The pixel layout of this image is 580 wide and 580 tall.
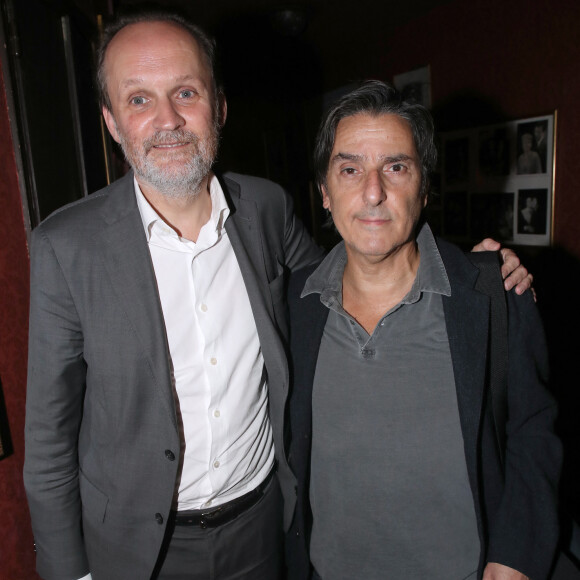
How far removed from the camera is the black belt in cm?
133

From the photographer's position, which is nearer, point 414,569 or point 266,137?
point 414,569

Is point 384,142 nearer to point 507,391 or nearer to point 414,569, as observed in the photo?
point 507,391

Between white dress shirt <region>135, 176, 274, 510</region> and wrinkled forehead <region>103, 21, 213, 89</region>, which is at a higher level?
wrinkled forehead <region>103, 21, 213, 89</region>

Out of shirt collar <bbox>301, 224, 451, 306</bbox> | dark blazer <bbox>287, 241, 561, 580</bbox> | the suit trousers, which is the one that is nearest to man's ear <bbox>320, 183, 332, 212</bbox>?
shirt collar <bbox>301, 224, 451, 306</bbox>

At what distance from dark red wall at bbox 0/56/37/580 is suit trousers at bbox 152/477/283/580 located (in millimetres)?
462

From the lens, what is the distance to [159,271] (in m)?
1.28

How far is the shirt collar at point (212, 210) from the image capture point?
1.28 m

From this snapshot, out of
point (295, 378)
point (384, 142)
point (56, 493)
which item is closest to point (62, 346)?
point (56, 493)

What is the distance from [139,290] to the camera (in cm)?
119

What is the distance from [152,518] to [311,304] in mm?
739

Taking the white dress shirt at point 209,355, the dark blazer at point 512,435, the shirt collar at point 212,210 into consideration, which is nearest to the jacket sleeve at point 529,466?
the dark blazer at point 512,435

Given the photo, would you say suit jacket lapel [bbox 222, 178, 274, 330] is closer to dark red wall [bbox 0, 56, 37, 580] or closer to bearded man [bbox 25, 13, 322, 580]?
bearded man [bbox 25, 13, 322, 580]

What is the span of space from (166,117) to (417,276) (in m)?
0.82

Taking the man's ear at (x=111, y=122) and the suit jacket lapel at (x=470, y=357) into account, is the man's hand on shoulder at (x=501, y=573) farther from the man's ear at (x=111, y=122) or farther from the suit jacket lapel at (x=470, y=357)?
the man's ear at (x=111, y=122)
